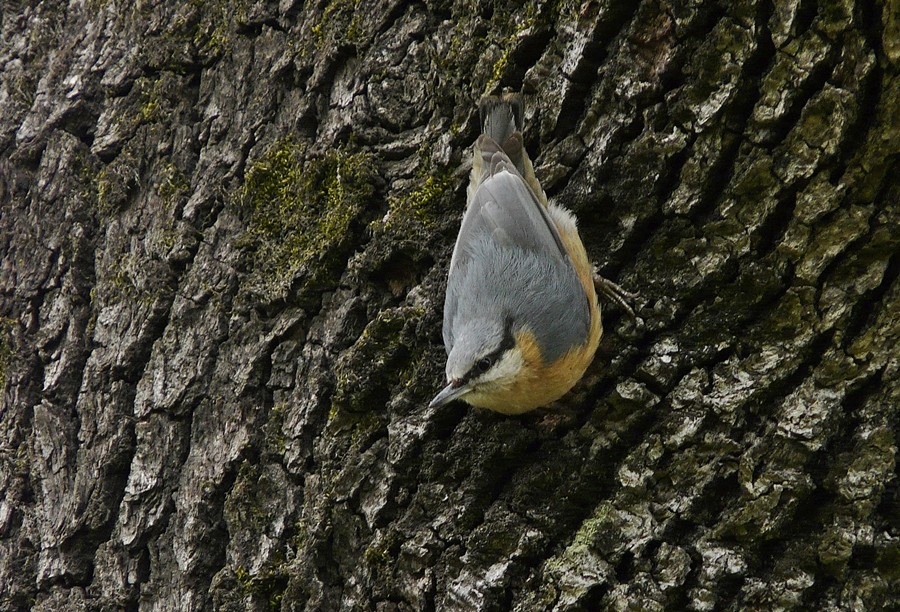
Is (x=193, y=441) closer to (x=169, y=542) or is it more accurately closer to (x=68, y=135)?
(x=169, y=542)

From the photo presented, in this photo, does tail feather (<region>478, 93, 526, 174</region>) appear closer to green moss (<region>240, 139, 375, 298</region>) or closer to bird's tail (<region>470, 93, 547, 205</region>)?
bird's tail (<region>470, 93, 547, 205</region>)

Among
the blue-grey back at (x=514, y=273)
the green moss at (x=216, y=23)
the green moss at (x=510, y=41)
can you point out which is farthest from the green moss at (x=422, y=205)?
the green moss at (x=216, y=23)

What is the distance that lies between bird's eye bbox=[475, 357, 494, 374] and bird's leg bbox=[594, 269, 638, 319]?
1.36 ft

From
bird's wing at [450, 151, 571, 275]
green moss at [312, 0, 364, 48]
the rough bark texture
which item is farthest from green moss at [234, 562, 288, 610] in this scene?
green moss at [312, 0, 364, 48]

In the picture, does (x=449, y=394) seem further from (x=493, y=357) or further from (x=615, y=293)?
(x=615, y=293)

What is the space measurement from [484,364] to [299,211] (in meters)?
0.88

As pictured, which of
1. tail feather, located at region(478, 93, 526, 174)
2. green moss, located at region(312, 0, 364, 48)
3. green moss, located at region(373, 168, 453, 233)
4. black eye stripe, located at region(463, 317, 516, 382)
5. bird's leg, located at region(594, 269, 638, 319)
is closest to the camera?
bird's leg, located at region(594, 269, 638, 319)

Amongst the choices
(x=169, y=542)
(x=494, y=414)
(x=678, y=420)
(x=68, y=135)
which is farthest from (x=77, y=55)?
(x=678, y=420)

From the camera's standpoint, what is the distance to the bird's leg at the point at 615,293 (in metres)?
2.31

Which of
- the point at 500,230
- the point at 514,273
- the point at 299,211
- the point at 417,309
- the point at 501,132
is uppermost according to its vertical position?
the point at 501,132

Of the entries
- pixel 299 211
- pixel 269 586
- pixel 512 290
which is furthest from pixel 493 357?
pixel 269 586

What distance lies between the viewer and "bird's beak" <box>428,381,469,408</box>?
2389 millimetres

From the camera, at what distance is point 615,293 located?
2.40 metres

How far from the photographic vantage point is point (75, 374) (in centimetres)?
311
